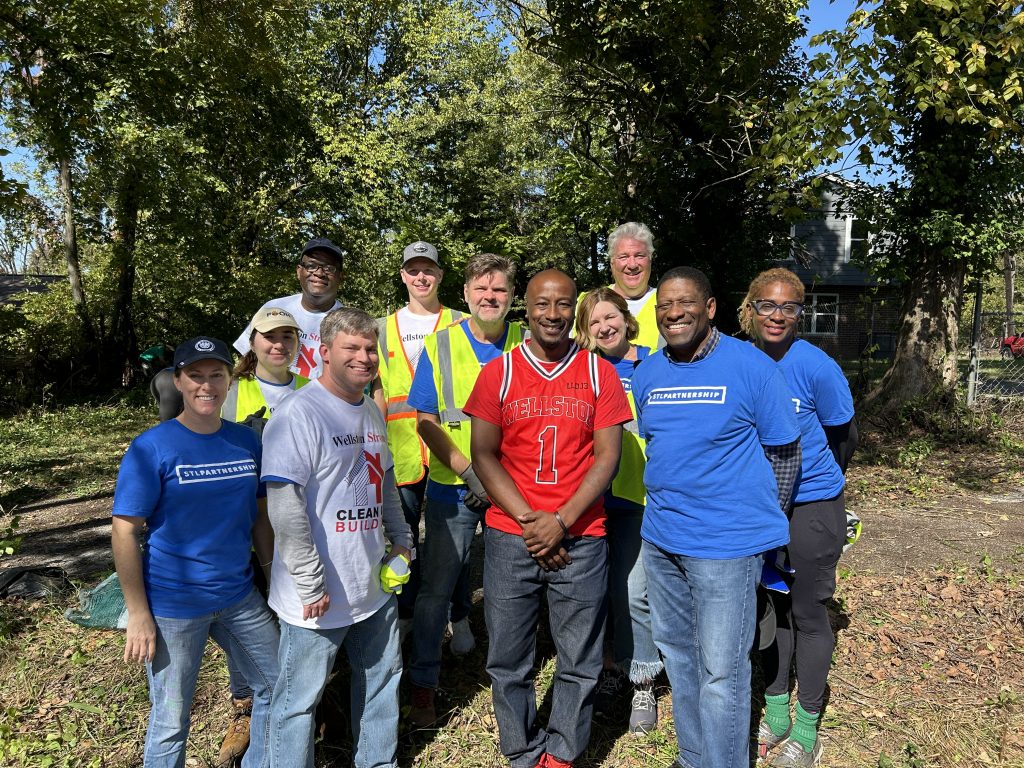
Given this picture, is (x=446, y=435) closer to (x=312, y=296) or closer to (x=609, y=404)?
(x=609, y=404)

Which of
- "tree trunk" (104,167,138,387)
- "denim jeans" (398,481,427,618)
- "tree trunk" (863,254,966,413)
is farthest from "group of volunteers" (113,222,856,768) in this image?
"tree trunk" (104,167,138,387)

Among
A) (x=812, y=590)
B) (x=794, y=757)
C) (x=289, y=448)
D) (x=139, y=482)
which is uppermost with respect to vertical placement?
(x=289, y=448)

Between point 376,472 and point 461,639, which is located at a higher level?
point 376,472

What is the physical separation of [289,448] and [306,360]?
1412mm

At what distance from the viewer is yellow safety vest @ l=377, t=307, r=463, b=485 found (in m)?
3.57

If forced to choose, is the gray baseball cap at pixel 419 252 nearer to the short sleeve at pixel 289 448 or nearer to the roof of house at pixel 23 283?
the short sleeve at pixel 289 448

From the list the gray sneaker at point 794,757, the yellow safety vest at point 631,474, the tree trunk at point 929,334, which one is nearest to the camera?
the gray sneaker at point 794,757

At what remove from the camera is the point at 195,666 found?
253 centimetres

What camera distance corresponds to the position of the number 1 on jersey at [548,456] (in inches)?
106

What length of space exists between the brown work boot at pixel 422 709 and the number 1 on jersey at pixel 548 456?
55.7 inches

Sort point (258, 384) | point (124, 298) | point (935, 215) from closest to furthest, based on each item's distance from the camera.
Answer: point (258, 384) → point (935, 215) → point (124, 298)

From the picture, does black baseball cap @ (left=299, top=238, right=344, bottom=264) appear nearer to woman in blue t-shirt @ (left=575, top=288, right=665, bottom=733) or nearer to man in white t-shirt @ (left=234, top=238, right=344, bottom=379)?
man in white t-shirt @ (left=234, top=238, right=344, bottom=379)

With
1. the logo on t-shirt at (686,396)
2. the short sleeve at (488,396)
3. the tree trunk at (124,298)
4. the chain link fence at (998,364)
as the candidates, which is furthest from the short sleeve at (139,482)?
the tree trunk at (124,298)

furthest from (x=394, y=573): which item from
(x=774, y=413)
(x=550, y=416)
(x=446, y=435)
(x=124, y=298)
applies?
(x=124, y=298)
